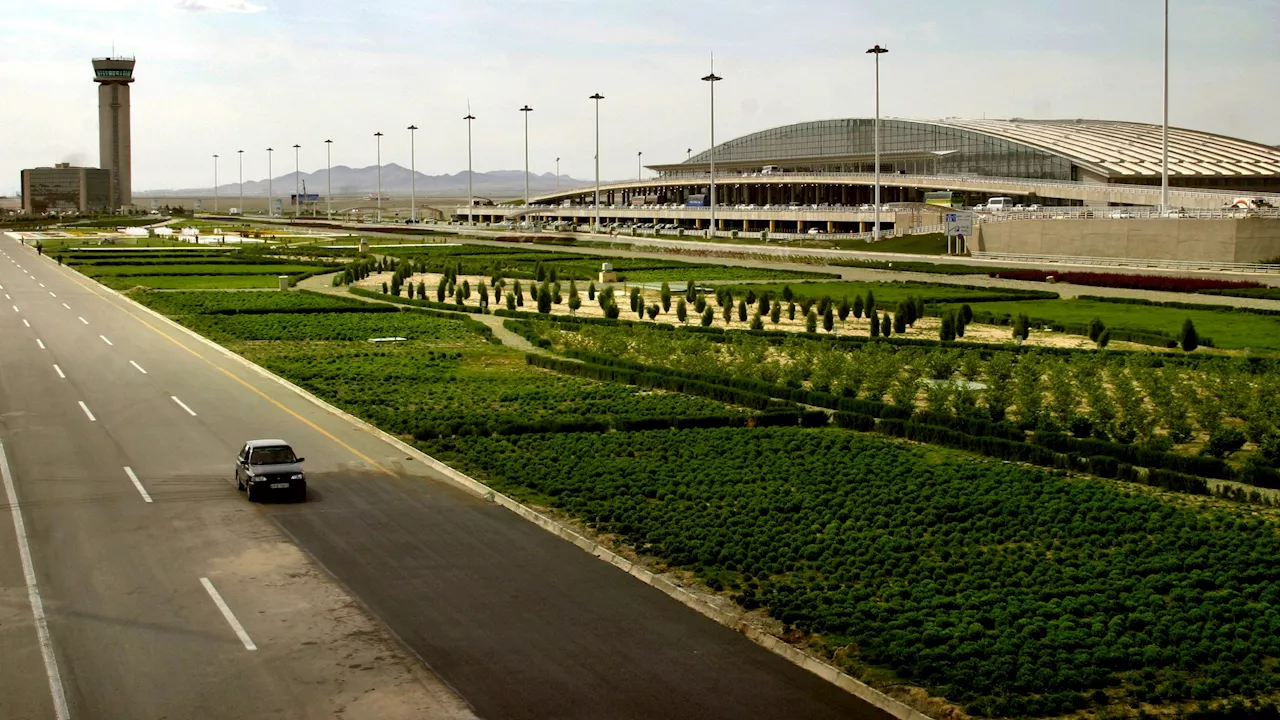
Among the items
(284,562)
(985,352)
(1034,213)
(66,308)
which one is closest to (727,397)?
(985,352)

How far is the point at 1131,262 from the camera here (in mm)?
84000

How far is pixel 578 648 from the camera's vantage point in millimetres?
18656

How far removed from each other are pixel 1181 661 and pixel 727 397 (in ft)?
70.6

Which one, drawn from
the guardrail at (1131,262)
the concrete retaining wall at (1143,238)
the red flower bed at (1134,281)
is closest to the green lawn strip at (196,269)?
the guardrail at (1131,262)

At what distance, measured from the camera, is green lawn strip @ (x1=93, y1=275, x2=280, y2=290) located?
270 ft

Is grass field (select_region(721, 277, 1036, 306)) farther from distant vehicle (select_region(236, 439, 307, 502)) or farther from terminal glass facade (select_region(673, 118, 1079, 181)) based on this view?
terminal glass facade (select_region(673, 118, 1079, 181))

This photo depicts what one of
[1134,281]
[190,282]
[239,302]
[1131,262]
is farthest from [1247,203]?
[190,282]

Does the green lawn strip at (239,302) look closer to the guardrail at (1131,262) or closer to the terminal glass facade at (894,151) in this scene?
the guardrail at (1131,262)

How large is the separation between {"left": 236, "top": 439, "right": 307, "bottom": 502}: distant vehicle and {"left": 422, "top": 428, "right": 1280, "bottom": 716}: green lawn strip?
13.4 feet

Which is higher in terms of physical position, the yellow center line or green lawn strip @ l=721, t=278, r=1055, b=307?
green lawn strip @ l=721, t=278, r=1055, b=307

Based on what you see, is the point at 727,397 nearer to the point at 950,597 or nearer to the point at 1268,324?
the point at 950,597

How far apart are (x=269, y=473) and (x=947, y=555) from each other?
13.7m

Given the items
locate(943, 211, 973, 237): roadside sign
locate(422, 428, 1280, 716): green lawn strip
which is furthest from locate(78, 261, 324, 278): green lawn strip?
locate(422, 428, 1280, 716): green lawn strip

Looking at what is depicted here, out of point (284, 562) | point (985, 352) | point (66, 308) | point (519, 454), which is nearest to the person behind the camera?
point (284, 562)
